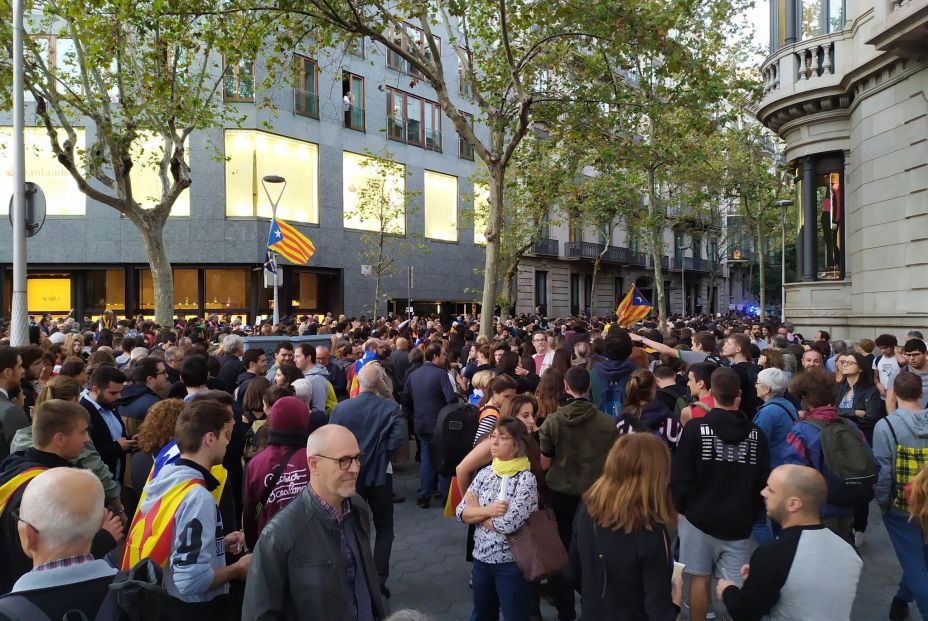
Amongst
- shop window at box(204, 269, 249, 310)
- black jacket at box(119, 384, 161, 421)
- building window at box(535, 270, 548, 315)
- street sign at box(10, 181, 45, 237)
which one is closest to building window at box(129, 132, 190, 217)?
shop window at box(204, 269, 249, 310)

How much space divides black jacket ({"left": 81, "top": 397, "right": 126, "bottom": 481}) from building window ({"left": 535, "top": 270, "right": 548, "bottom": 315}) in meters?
37.5

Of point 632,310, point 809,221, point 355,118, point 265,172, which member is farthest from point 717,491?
point 355,118

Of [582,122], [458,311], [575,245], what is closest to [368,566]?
[582,122]

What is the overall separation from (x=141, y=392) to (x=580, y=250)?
40930 mm

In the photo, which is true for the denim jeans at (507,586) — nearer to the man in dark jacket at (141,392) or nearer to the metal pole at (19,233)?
the man in dark jacket at (141,392)

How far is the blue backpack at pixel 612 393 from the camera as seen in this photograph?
7.09 metres

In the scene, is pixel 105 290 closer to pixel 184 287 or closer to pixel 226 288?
pixel 184 287

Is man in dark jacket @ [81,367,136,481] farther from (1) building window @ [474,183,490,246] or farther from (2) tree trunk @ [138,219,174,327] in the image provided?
(1) building window @ [474,183,490,246]

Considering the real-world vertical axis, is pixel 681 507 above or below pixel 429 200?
below

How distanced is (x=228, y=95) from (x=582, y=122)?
54.2 ft

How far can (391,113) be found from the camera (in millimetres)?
31562

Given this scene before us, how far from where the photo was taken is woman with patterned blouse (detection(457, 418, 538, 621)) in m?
3.95

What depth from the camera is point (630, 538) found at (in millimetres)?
3303

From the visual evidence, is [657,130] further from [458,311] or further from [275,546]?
[275,546]
